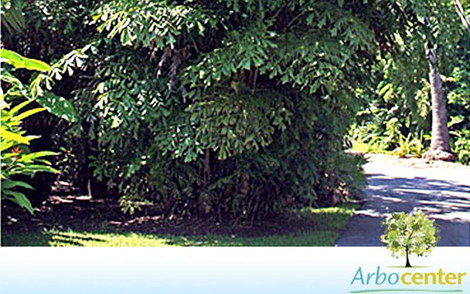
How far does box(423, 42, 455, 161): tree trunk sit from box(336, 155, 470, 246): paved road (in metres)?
0.13

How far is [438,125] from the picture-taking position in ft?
25.8

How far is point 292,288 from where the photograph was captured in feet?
15.9

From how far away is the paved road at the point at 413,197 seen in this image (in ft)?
22.1

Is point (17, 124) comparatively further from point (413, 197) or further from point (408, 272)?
point (413, 197)

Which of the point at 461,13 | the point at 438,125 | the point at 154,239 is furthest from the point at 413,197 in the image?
the point at 154,239

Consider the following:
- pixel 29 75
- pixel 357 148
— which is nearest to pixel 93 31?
pixel 29 75

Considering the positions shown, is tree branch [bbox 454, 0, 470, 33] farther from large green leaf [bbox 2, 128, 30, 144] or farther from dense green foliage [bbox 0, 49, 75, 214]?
large green leaf [bbox 2, 128, 30, 144]

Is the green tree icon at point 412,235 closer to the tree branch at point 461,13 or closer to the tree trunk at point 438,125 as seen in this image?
the tree branch at point 461,13

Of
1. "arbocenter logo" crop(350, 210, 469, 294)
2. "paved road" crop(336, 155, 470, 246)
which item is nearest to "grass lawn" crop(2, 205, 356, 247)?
"paved road" crop(336, 155, 470, 246)

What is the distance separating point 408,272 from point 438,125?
3.25m

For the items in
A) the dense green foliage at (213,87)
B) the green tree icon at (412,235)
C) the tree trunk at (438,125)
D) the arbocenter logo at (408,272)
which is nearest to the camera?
the arbocenter logo at (408,272)

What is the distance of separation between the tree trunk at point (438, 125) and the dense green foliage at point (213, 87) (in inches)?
47.1

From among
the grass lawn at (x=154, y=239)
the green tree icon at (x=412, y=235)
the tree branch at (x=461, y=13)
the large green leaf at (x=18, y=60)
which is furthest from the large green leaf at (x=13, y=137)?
→ the tree branch at (x=461, y=13)

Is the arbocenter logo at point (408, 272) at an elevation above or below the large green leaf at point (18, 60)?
below
